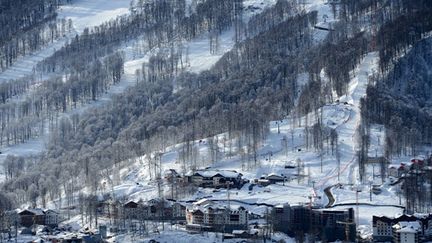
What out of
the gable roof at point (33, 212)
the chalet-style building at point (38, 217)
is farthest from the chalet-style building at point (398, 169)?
the gable roof at point (33, 212)

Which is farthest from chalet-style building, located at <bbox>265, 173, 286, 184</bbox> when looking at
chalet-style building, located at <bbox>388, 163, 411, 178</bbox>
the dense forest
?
chalet-style building, located at <bbox>388, 163, 411, 178</bbox>

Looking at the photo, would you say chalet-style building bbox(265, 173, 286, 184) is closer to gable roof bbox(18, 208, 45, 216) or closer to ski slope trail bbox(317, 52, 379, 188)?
ski slope trail bbox(317, 52, 379, 188)

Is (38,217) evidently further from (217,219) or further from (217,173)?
(217,173)

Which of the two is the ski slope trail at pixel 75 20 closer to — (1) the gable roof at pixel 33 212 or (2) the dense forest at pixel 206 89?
(2) the dense forest at pixel 206 89

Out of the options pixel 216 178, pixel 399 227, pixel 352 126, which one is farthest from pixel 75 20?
pixel 399 227

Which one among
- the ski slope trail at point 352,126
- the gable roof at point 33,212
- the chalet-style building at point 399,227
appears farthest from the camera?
the ski slope trail at point 352,126

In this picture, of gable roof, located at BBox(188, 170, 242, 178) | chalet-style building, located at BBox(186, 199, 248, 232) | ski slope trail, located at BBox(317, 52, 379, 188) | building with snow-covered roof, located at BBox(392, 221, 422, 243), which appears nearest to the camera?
building with snow-covered roof, located at BBox(392, 221, 422, 243)
